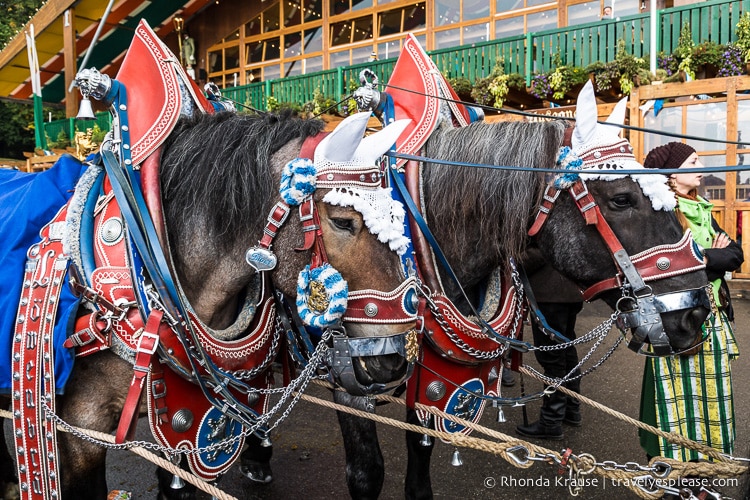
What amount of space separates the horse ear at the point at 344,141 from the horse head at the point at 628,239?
86 centimetres

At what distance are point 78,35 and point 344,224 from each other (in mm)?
14121

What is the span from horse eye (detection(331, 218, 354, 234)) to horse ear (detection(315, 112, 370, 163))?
0.66 ft

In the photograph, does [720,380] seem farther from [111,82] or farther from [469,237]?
[111,82]

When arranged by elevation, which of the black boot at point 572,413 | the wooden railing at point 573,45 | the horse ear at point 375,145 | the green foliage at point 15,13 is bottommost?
the black boot at point 572,413

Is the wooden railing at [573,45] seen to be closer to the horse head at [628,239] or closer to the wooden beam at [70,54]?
the wooden beam at [70,54]

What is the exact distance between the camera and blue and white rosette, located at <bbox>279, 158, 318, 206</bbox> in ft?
5.62

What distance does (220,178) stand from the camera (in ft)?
6.02

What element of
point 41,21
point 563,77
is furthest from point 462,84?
point 41,21

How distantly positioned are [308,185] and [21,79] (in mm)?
15907

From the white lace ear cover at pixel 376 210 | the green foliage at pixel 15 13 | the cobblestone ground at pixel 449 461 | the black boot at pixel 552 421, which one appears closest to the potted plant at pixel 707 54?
the cobblestone ground at pixel 449 461

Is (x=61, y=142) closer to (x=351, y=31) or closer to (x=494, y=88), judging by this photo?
(x=351, y=31)

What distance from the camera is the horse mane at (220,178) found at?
72.1 inches

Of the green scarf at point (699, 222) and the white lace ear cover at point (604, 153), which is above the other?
the white lace ear cover at point (604, 153)

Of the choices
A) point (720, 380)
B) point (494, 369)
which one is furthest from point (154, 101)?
point (720, 380)
